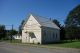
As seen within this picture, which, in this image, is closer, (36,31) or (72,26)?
(36,31)

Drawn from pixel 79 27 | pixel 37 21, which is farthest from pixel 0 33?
pixel 37 21

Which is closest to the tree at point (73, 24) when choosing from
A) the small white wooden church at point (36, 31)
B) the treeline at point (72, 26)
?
the treeline at point (72, 26)

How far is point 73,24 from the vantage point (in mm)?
69875

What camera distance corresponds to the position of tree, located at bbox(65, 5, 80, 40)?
66250 mm

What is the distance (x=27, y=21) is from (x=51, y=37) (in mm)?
7892

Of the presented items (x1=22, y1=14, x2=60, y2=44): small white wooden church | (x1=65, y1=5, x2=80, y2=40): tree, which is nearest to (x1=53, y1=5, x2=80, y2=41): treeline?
(x1=65, y1=5, x2=80, y2=40): tree

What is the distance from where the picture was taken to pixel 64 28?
74062 mm

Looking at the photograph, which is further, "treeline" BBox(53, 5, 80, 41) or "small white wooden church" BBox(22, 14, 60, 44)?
"treeline" BBox(53, 5, 80, 41)

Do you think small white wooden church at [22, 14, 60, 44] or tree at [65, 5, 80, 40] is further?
tree at [65, 5, 80, 40]

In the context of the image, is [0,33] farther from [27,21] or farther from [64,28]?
[27,21]

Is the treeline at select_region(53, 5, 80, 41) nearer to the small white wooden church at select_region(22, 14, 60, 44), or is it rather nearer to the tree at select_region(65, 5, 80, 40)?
the tree at select_region(65, 5, 80, 40)

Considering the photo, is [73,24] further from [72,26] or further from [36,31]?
[36,31]

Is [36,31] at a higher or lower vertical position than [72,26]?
lower

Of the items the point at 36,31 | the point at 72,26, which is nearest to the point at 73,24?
the point at 72,26
